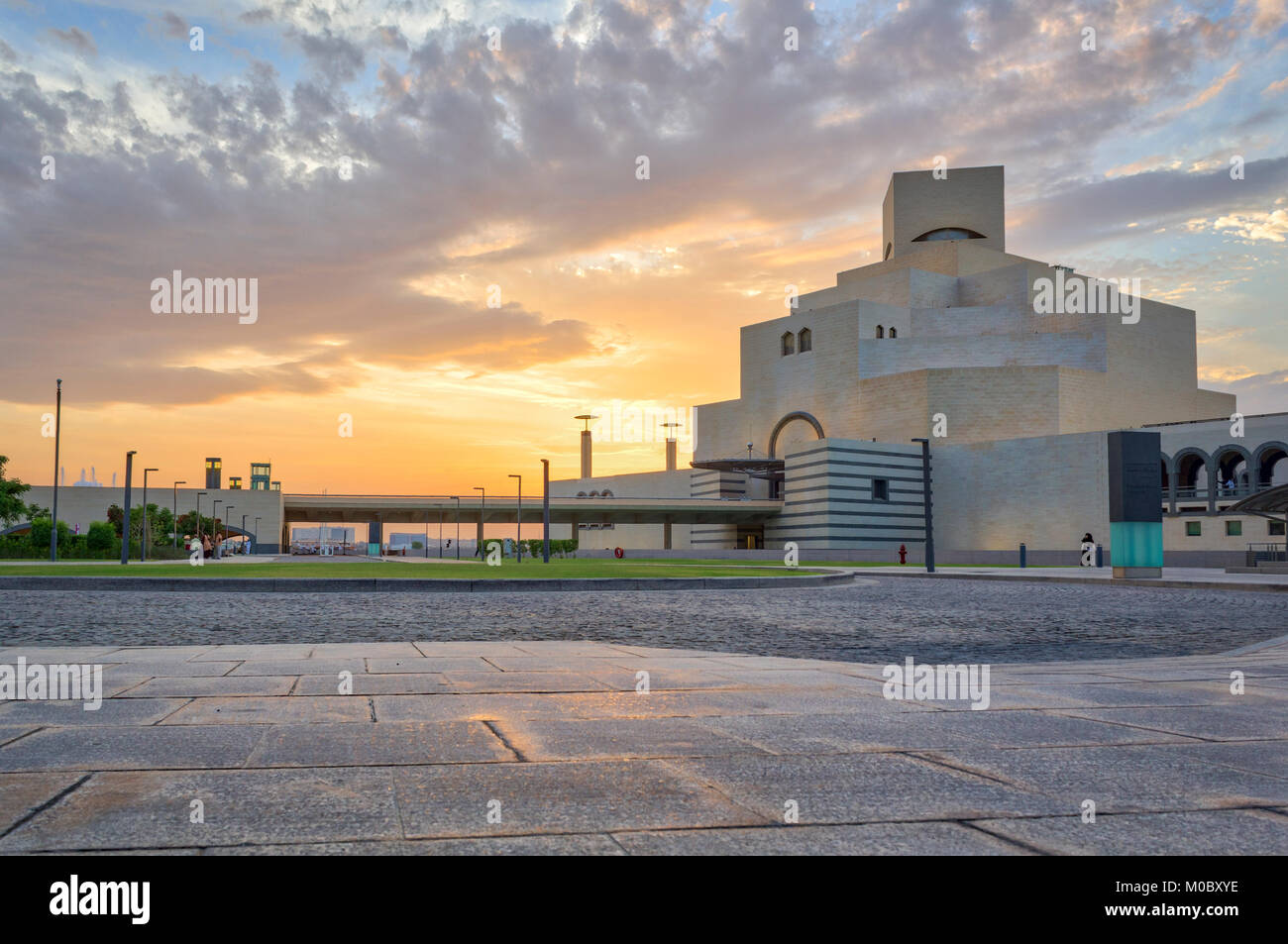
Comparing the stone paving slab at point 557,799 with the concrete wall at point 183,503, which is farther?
the concrete wall at point 183,503

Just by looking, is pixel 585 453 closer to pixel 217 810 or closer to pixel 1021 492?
pixel 1021 492

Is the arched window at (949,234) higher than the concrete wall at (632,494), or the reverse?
the arched window at (949,234)

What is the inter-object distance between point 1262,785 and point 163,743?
554cm

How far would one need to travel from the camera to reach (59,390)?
140ft

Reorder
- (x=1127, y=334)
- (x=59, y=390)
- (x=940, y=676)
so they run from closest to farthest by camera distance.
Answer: (x=940, y=676) < (x=59, y=390) < (x=1127, y=334)

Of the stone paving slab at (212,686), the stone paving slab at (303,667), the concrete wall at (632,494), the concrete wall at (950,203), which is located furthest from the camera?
the concrete wall at (632,494)

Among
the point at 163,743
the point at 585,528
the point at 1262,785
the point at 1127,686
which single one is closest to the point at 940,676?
the point at 1127,686

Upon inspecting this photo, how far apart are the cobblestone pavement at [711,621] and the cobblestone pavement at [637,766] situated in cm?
399

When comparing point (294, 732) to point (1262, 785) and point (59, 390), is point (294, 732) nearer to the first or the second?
point (1262, 785)

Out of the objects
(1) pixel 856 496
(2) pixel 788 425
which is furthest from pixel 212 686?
(2) pixel 788 425

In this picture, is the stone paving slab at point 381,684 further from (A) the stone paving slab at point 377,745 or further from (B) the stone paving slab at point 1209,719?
(B) the stone paving slab at point 1209,719

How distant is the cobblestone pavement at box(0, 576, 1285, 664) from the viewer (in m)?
12.3

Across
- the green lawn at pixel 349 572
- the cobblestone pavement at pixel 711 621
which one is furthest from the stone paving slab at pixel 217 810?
the green lawn at pixel 349 572

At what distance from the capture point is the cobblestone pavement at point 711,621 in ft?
40.5
